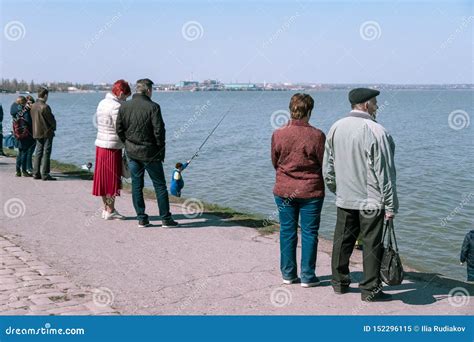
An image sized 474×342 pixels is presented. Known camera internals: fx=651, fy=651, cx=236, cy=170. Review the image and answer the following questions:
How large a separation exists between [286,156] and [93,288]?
7.31 feet

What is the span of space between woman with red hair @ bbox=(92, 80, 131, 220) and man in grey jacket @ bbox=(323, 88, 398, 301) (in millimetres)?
3730

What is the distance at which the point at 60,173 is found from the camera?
548 inches

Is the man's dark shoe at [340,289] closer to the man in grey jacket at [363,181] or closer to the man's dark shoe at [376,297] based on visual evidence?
the man in grey jacket at [363,181]

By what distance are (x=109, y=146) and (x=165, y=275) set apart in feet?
9.52

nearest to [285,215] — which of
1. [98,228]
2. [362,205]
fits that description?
[362,205]

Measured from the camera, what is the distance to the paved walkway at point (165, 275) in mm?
5707

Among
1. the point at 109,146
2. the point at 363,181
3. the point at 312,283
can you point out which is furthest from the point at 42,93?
the point at 363,181

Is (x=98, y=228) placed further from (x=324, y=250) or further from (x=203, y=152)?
(x=203, y=152)

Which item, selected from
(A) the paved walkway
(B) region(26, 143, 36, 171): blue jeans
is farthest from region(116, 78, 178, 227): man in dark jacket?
(B) region(26, 143, 36, 171): blue jeans

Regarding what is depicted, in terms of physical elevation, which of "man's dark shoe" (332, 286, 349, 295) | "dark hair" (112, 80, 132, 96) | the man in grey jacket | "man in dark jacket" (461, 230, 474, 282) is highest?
"dark hair" (112, 80, 132, 96)

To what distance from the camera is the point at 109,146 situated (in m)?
8.96

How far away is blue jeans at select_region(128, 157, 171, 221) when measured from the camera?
8.63 meters

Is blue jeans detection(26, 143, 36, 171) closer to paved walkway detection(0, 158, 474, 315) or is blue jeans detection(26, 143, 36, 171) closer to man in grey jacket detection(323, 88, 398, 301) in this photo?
paved walkway detection(0, 158, 474, 315)

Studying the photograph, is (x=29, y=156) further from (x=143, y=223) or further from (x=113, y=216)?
(x=143, y=223)
